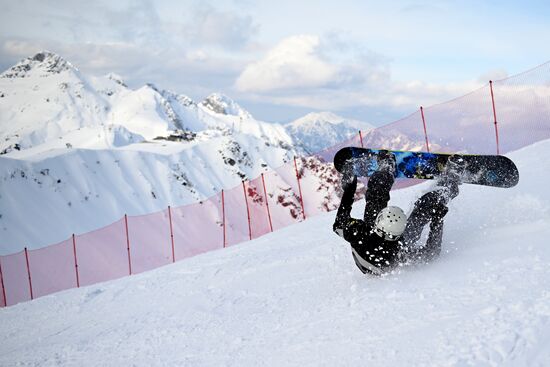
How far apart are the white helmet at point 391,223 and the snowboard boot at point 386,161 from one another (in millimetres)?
1394

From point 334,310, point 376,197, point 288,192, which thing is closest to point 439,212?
point 376,197

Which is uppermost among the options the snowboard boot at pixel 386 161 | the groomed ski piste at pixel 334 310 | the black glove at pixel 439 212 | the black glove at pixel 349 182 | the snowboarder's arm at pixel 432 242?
the snowboard boot at pixel 386 161

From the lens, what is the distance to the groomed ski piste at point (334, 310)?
3324mm

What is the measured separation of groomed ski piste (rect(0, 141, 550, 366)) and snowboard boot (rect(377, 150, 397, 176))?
0.63m

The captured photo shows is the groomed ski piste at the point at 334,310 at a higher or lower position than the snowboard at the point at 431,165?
lower

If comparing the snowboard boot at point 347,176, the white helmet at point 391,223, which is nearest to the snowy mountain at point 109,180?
the snowboard boot at point 347,176

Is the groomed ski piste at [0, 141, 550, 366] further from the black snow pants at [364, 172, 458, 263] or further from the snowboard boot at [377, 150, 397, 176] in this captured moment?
the snowboard boot at [377, 150, 397, 176]

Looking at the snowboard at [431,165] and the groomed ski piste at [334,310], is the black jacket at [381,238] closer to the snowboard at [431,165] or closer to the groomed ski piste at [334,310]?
the groomed ski piste at [334,310]

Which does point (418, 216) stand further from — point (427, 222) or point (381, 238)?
point (381, 238)

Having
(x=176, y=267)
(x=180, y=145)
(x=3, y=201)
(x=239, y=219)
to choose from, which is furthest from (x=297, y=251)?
(x=180, y=145)

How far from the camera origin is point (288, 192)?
28.2 metres

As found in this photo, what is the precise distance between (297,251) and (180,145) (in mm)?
75629

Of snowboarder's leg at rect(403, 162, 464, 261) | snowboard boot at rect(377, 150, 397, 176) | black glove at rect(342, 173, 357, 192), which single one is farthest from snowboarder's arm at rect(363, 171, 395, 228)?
snowboard boot at rect(377, 150, 397, 176)

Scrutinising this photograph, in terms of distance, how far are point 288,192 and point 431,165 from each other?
72.1 ft
